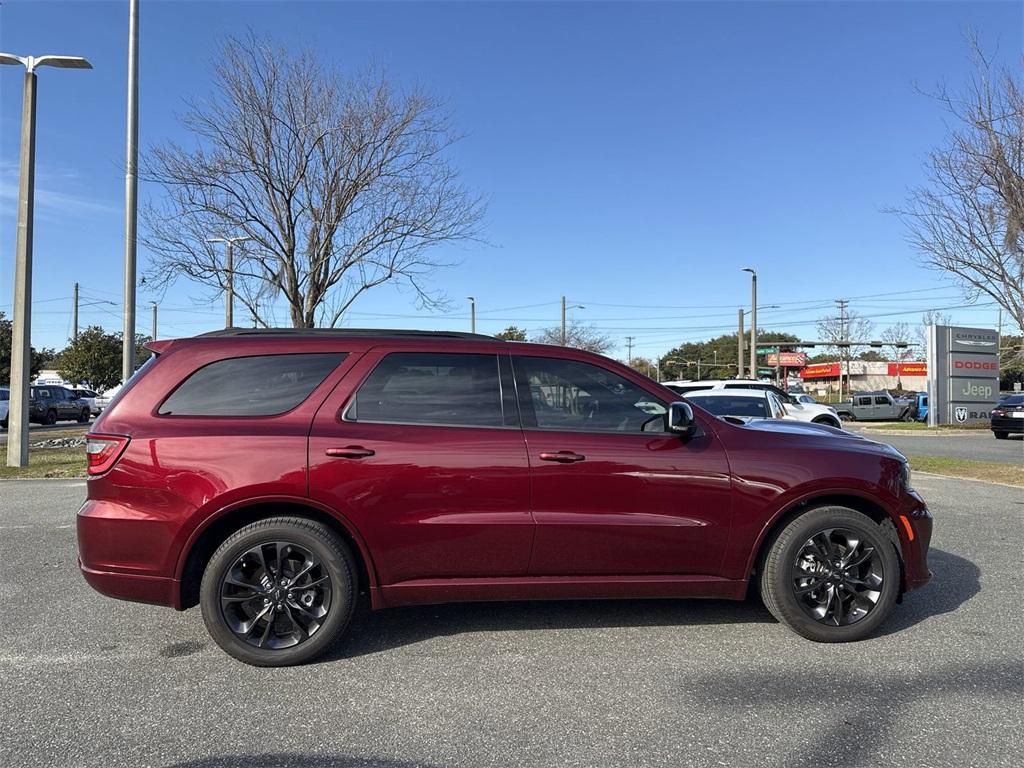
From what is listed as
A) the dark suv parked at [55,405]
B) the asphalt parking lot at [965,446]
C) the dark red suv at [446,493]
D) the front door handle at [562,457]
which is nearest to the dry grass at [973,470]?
the asphalt parking lot at [965,446]

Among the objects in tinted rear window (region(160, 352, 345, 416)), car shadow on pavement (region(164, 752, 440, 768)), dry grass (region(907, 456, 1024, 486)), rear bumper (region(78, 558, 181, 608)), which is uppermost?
tinted rear window (region(160, 352, 345, 416))

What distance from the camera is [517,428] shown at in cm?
392

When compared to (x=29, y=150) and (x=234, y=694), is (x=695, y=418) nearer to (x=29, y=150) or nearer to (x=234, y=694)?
(x=234, y=694)

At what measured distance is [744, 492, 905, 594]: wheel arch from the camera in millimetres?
4020

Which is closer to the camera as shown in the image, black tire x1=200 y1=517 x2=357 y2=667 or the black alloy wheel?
black tire x1=200 y1=517 x2=357 y2=667

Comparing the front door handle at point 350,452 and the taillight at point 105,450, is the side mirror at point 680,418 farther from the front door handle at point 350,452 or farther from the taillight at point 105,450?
the taillight at point 105,450

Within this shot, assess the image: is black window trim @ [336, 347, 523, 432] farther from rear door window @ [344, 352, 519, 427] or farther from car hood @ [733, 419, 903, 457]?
car hood @ [733, 419, 903, 457]

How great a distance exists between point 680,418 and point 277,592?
92.9 inches

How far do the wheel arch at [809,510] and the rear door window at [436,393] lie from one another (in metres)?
1.58

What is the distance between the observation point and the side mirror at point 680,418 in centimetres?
388

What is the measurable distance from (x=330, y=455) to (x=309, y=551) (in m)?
0.52

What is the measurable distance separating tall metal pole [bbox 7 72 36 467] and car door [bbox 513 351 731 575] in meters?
11.2

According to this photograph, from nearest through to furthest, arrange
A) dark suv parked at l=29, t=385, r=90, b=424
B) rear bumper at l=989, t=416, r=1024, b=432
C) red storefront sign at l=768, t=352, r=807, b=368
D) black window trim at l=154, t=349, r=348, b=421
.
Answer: black window trim at l=154, t=349, r=348, b=421 < rear bumper at l=989, t=416, r=1024, b=432 < dark suv parked at l=29, t=385, r=90, b=424 < red storefront sign at l=768, t=352, r=807, b=368

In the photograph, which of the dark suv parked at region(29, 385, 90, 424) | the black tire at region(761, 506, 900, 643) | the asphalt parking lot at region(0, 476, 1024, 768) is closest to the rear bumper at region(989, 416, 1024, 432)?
the asphalt parking lot at region(0, 476, 1024, 768)
